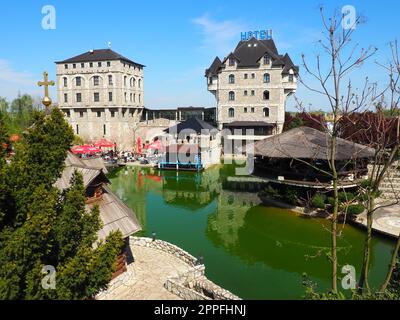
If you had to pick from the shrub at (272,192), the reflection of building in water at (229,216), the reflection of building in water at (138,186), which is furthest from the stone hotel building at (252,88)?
the shrub at (272,192)

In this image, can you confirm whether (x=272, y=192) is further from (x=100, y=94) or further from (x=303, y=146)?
(x=100, y=94)

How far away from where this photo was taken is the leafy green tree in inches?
209

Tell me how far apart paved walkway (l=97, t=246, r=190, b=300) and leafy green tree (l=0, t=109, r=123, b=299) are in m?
4.92

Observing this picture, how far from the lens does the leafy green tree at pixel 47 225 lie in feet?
17.4

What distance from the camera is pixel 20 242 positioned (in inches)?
203

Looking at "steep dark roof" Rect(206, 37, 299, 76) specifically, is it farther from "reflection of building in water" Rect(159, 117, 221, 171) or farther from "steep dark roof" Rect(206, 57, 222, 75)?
"reflection of building in water" Rect(159, 117, 221, 171)

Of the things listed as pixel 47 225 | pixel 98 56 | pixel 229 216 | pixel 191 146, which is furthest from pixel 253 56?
pixel 47 225

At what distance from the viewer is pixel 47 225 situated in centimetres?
544

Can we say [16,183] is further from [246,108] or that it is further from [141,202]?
[246,108]

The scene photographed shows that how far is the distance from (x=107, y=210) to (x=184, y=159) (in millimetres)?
24530

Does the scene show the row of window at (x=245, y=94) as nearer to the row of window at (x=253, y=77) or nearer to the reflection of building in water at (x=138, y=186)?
the row of window at (x=253, y=77)

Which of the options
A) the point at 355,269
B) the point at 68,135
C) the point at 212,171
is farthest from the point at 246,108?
the point at 68,135

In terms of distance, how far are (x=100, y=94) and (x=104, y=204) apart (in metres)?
38.9

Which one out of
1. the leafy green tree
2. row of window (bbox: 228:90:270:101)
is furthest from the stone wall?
row of window (bbox: 228:90:270:101)
